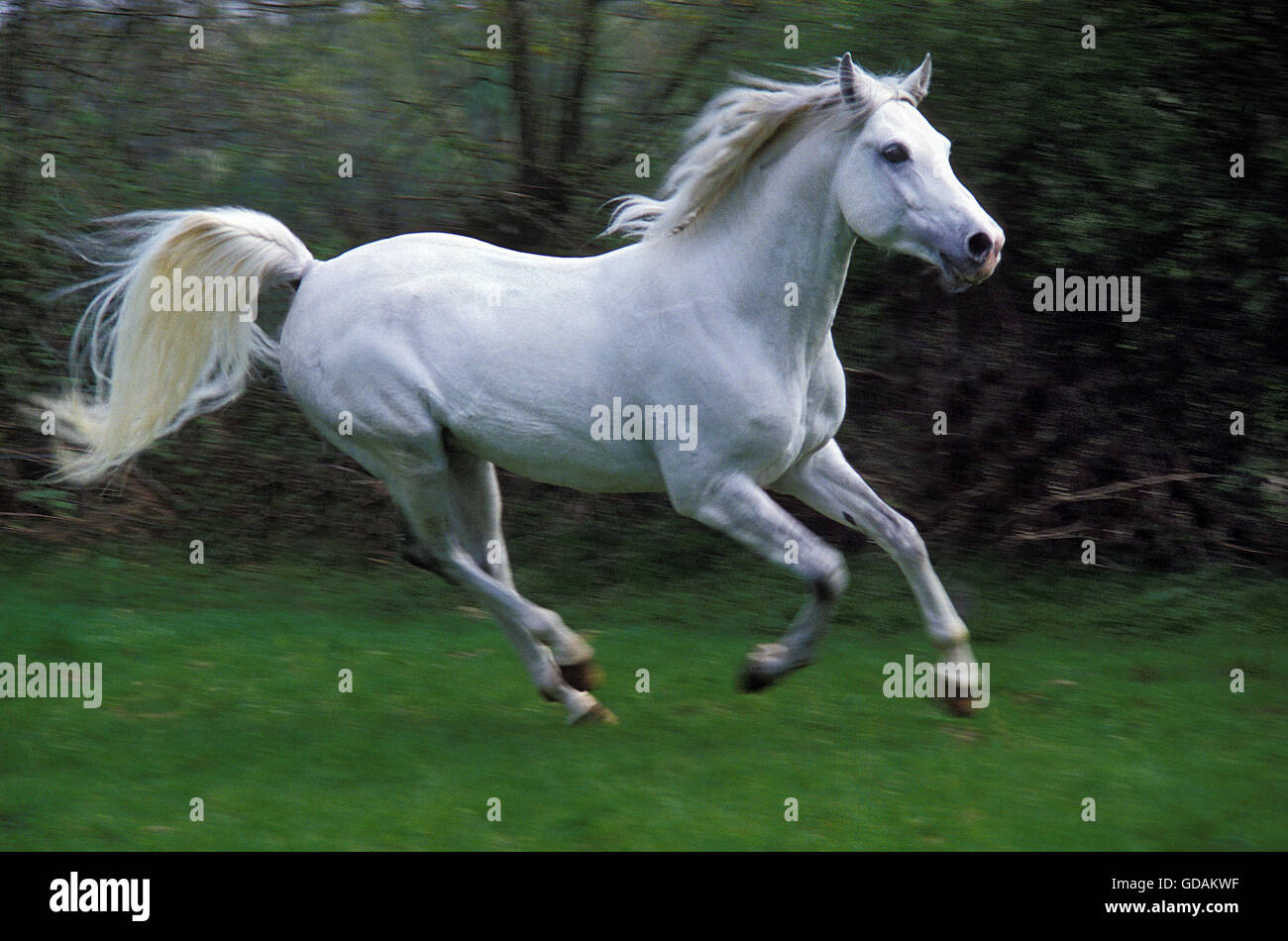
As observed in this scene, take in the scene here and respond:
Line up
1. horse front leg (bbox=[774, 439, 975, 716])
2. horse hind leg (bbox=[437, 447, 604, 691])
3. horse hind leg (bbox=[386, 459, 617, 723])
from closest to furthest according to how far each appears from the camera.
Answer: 1. horse front leg (bbox=[774, 439, 975, 716])
2. horse hind leg (bbox=[386, 459, 617, 723])
3. horse hind leg (bbox=[437, 447, 604, 691])

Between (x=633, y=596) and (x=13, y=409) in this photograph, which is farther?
(x=13, y=409)

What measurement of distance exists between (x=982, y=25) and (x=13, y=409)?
5.76 meters

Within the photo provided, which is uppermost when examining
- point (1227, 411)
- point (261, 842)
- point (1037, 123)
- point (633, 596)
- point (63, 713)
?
point (1037, 123)

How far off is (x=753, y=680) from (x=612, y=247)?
4075 millimetres

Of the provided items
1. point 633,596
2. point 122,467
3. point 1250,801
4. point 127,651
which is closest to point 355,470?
point 122,467

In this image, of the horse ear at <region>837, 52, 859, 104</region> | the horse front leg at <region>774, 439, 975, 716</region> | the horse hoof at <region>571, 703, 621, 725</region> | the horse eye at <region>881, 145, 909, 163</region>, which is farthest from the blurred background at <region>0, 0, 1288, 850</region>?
the horse ear at <region>837, 52, 859, 104</region>

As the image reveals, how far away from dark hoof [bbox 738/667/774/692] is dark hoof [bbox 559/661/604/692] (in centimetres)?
53

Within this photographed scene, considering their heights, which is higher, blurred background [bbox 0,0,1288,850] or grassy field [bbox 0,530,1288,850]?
blurred background [bbox 0,0,1288,850]

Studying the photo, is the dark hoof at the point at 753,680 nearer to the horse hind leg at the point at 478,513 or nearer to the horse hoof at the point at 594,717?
the horse hoof at the point at 594,717

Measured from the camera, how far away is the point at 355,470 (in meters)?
8.38

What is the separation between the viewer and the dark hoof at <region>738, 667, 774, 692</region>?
472cm

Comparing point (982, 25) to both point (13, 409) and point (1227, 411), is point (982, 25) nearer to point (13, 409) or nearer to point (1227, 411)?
point (1227, 411)

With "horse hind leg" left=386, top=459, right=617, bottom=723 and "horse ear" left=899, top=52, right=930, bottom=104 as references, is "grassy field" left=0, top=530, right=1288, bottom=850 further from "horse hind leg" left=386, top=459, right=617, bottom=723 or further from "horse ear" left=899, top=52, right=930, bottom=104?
"horse ear" left=899, top=52, right=930, bottom=104

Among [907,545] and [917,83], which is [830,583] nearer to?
[907,545]
